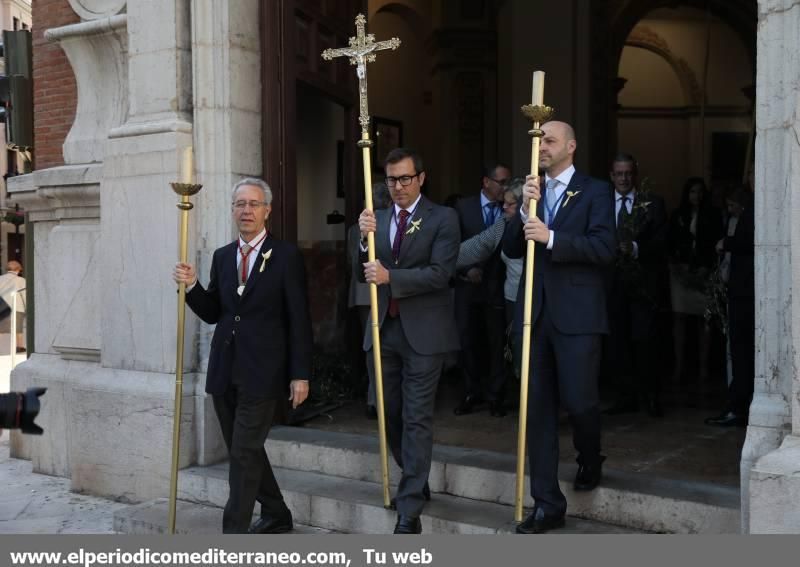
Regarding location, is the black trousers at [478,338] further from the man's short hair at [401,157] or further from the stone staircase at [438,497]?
the man's short hair at [401,157]

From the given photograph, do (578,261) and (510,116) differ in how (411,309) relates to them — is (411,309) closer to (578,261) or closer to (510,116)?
(578,261)

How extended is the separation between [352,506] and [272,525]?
483 mm

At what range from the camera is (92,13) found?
25.7ft

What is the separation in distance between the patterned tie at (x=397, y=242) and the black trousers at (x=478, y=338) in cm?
227

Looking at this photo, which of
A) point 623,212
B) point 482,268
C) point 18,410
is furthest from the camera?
point 482,268

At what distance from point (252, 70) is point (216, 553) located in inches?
141

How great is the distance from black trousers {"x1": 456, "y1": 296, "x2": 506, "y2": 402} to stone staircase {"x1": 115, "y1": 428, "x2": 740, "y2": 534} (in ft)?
4.15

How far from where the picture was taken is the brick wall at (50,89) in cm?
830

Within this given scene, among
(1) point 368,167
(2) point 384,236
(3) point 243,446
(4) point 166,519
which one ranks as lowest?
(4) point 166,519

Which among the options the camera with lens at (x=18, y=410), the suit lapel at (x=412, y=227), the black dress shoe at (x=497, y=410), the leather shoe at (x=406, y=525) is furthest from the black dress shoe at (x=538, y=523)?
the camera with lens at (x=18, y=410)

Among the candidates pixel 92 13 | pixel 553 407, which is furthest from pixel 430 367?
pixel 92 13

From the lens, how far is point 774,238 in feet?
15.9

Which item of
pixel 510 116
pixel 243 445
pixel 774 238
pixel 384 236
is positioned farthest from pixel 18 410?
pixel 510 116

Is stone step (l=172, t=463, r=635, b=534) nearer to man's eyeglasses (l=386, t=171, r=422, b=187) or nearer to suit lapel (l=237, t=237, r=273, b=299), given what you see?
suit lapel (l=237, t=237, r=273, b=299)
